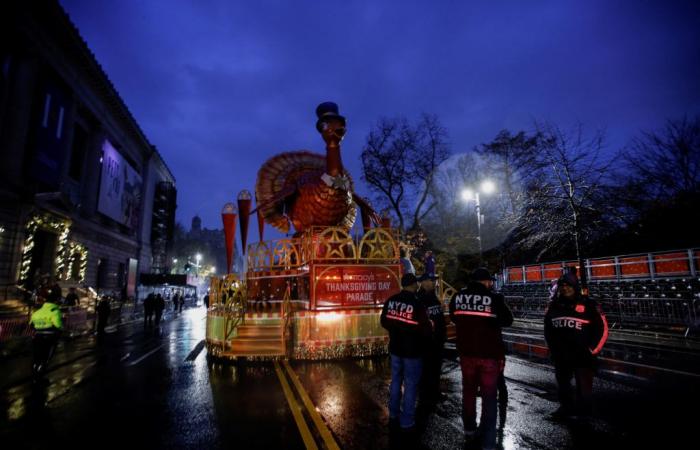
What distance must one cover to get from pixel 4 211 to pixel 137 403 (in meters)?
20.0

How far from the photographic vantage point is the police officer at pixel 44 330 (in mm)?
6496

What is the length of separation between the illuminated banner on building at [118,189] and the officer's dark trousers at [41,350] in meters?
28.5

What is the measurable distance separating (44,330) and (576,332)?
897cm

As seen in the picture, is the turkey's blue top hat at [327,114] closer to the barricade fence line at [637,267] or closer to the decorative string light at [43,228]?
the barricade fence line at [637,267]

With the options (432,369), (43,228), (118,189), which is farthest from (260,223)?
(118,189)

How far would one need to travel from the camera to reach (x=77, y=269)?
2600 cm

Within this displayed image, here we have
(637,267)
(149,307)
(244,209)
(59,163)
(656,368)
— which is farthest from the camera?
(59,163)

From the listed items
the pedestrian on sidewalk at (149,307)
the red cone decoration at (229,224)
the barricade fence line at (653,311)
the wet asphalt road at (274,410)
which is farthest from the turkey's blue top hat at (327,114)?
the pedestrian on sidewalk at (149,307)

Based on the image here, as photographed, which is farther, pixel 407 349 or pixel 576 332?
pixel 576 332

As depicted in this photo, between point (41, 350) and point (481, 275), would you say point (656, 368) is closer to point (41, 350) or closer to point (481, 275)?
point (481, 275)

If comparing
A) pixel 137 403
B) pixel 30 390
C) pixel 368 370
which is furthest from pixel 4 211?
pixel 368 370

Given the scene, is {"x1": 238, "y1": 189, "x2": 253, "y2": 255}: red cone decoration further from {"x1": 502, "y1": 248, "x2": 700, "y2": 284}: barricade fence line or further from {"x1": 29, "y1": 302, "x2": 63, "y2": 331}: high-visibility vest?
{"x1": 502, "y1": 248, "x2": 700, "y2": 284}: barricade fence line

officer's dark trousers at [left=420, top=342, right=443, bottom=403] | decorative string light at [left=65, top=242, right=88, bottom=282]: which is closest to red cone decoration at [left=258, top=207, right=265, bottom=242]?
officer's dark trousers at [left=420, top=342, right=443, bottom=403]

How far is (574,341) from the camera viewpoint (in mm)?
4359
